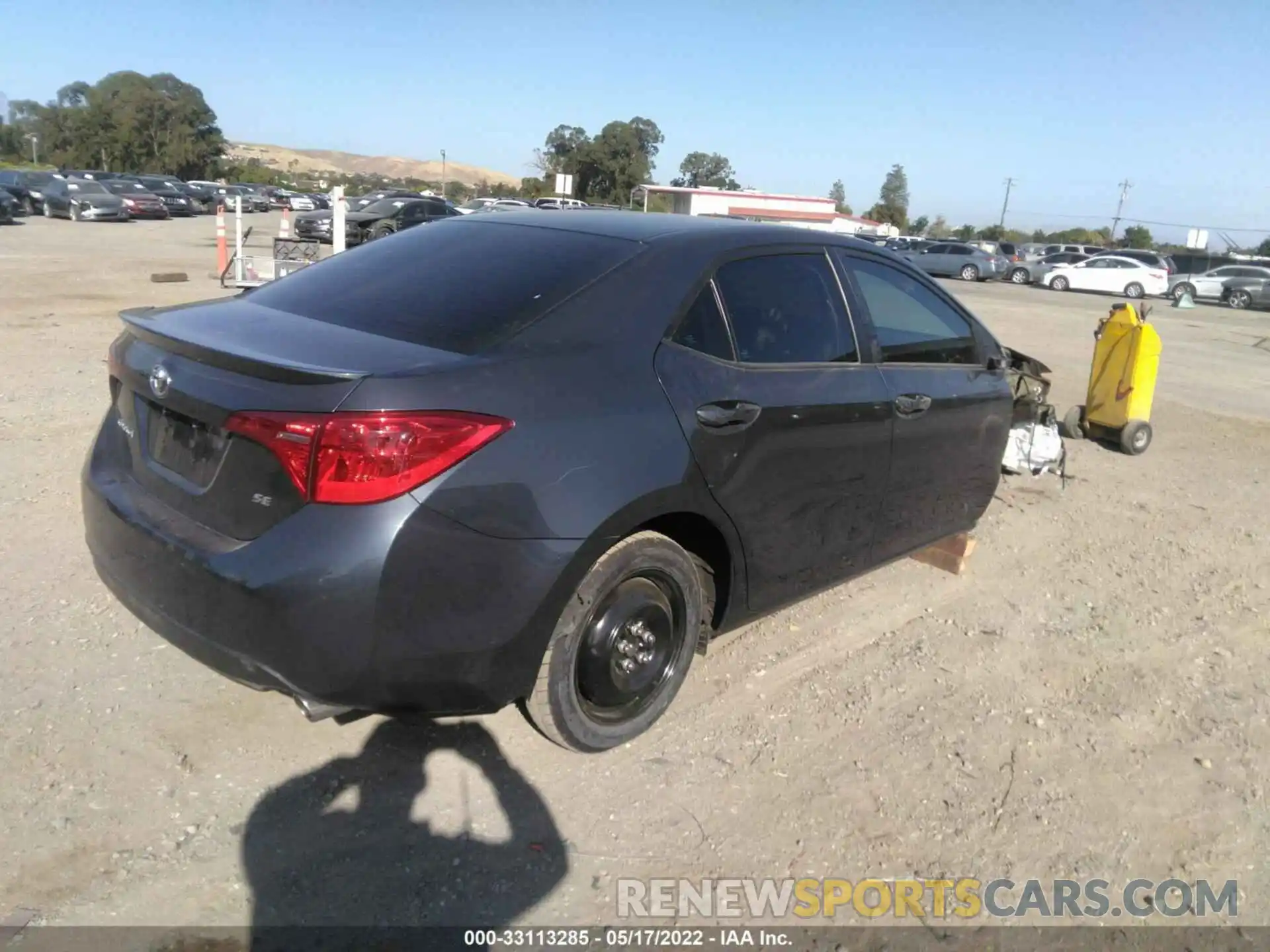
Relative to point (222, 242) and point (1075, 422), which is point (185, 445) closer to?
point (1075, 422)

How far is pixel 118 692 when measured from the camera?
342 cm

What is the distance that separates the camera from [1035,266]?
131ft

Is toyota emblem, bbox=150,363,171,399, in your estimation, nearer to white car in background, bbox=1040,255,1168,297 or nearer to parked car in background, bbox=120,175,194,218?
white car in background, bbox=1040,255,1168,297

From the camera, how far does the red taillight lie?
2496mm

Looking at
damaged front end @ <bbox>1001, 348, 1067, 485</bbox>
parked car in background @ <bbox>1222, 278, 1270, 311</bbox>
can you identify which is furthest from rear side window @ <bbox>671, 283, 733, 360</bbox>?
parked car in background @ <bbox>1222, 278, 1270, 311</bbox>

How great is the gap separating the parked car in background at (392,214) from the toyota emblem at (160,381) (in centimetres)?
2332

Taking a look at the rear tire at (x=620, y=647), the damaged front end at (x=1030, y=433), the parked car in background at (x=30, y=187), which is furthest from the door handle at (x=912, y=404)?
the parked car in background at (x=30, y=187)

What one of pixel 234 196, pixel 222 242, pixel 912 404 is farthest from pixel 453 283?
pixel 234 196

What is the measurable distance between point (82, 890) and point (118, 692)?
996 millimetres

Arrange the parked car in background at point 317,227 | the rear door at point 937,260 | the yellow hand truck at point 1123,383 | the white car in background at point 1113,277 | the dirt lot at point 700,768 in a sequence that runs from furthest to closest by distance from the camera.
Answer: the rear door at point 937,260
the white car in background at point 1113,277
the parked car in background at point 317,227
the yellow hand truck at point 1123,383
the dirt lot at point 700,768

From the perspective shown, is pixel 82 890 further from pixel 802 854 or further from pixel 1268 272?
pixel 1268 272

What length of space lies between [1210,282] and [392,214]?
29340 mm

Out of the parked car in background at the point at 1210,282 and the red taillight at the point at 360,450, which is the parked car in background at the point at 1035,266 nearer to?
the parked car in background at the point at 1210,282

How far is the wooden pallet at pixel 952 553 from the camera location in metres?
5.10
